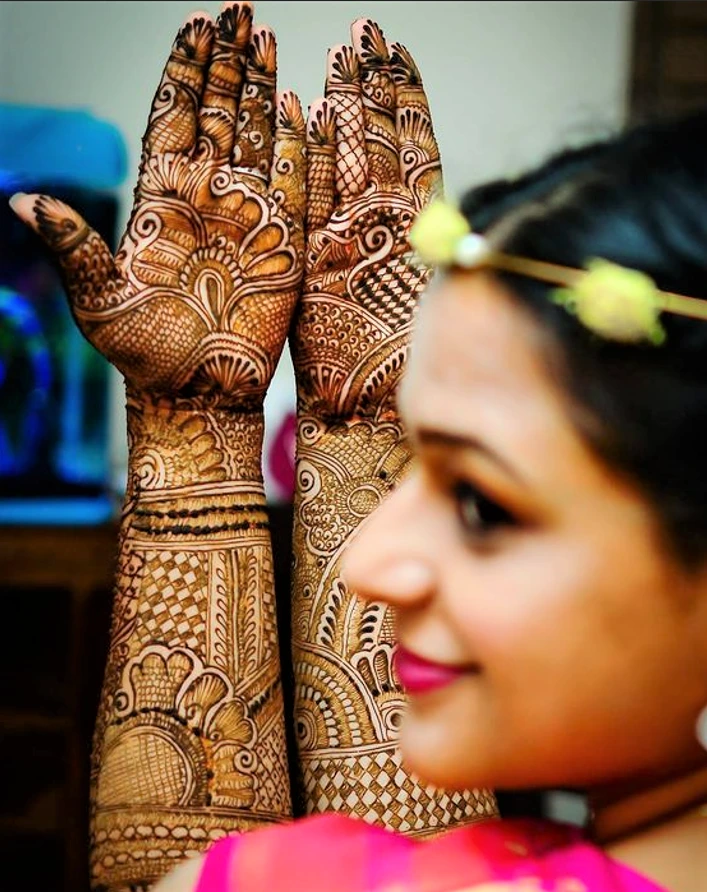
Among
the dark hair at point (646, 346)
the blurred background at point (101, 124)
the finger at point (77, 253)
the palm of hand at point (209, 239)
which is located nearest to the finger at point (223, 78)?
the palm of hand at point (209, 239)

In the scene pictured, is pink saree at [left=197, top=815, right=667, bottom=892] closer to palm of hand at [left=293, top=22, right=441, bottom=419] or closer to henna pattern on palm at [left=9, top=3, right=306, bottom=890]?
henna pattern on palm at [left=9, top=3, right=306, bottom=890]

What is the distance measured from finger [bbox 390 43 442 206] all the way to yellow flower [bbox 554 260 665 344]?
0.36 m

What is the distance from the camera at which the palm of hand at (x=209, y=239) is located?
1.99 feet

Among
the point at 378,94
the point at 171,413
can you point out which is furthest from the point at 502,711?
the point at 378,94

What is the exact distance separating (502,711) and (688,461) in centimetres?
11

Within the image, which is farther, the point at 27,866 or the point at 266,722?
the point at 27,866

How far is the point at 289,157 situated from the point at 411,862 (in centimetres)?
45

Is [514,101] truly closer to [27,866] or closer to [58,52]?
[58,52]

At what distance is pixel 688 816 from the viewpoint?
38 centimetres

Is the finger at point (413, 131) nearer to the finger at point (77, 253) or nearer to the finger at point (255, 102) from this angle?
the finger at point (255, 102)

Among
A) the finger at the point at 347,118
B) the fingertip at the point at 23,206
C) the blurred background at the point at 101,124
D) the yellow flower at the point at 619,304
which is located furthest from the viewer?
the blurred background at the point at 101,124

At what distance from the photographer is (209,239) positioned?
2.11 feet

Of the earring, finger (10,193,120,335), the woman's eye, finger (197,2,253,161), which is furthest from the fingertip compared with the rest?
the earring

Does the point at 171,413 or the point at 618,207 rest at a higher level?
the point at 171,413
